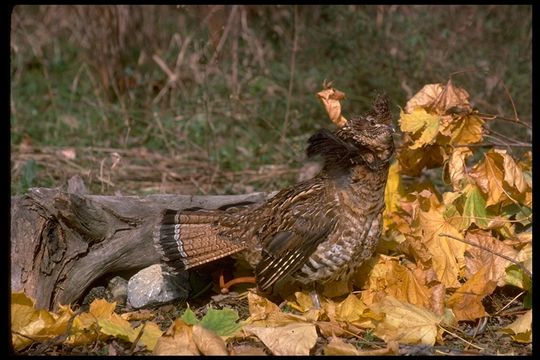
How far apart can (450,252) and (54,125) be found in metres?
4.56

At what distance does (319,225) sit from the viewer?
460 centimetres

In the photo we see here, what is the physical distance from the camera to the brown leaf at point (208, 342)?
147 inches

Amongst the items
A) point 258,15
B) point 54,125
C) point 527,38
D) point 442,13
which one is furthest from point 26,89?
point 527,38

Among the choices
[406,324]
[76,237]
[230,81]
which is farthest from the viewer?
[230,81]

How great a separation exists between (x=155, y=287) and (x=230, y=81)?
3.66m

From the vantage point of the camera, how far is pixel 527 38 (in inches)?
318

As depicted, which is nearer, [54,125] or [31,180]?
[31,180]

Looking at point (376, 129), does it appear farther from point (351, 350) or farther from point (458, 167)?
point (351, 350)

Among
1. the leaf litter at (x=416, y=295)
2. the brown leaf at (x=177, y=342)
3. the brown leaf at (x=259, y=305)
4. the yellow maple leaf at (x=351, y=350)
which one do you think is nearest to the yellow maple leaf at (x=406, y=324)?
→ the leaf litter at (x=416, y=295)

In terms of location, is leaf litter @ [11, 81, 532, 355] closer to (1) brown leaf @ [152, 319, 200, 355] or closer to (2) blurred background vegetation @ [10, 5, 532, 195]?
(1) brown leaf @ [152, 319, 200, 355]

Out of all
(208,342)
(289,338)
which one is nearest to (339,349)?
(289,338)

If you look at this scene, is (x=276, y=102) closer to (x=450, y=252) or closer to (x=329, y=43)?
(x=329, y=43)

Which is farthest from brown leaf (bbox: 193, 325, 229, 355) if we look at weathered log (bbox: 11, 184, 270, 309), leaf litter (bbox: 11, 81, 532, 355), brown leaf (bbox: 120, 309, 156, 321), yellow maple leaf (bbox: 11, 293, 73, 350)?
weathered log (bbox: 11, 184, 270, 309)

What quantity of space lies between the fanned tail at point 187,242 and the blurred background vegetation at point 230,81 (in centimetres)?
170
